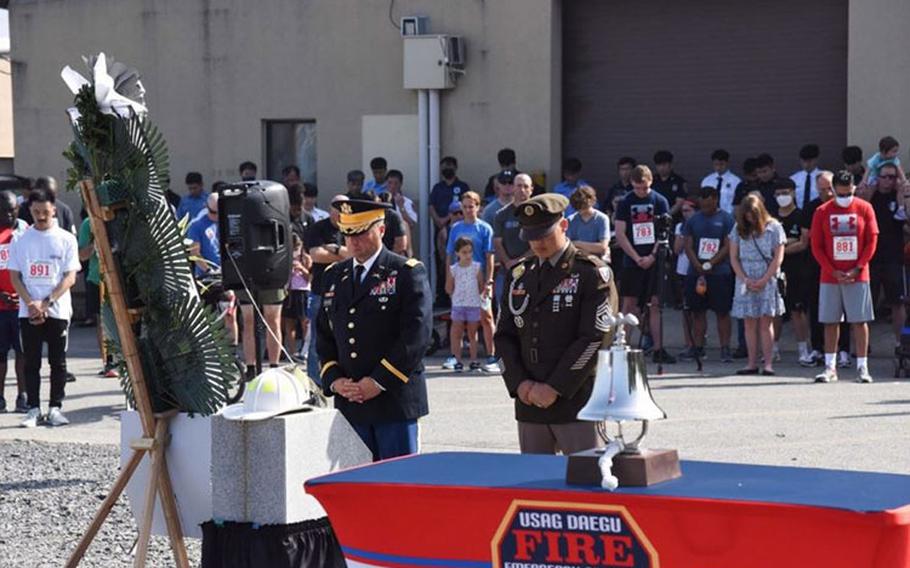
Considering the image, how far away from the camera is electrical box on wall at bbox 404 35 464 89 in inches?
800

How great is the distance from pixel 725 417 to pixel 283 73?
1122 cm

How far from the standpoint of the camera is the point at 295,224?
630 inches

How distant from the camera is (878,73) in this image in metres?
18.0

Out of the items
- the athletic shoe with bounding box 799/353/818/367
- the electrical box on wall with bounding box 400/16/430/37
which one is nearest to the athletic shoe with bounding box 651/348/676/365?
the athletic shoe with bounding box 799/353/818/367

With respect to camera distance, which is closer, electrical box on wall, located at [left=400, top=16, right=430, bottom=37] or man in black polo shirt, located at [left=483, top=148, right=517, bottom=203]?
man in black polo shirt, located at [left=483, top=148, right=517, bottom=203]

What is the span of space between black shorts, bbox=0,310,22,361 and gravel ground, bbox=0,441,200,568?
1695 mm

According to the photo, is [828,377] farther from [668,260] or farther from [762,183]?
[762,183]

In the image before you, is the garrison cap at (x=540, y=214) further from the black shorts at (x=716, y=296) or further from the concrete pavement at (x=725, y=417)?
the black shorts at (x=716, y=296)

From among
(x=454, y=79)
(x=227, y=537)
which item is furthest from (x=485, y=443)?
(x=454, y=79)

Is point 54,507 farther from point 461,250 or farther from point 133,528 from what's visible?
point 461,250

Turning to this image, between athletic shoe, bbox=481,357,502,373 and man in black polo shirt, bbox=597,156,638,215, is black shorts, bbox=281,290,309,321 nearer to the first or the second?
athletic shoe, bbox=481,357,502,373

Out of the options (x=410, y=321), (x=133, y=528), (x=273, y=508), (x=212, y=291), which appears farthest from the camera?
(x=212, y=291)

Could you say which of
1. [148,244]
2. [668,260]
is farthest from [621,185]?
[148,244]

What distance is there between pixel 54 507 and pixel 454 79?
12.1 metres
